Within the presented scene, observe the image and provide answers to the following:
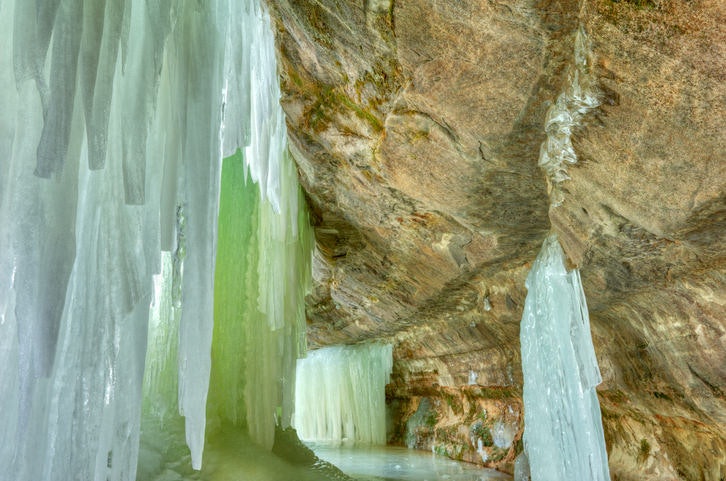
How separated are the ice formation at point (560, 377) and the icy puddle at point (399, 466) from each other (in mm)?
2538

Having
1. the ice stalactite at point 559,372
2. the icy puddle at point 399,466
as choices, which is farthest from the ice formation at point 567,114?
the icy puddle at point 399,466

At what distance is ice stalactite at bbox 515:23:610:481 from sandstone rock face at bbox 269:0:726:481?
20 cm

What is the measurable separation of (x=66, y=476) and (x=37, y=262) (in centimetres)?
85

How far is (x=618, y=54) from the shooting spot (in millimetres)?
2695

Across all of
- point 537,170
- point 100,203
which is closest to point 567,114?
point 537,170

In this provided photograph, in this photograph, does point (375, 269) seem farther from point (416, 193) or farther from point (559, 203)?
point (559, 203)

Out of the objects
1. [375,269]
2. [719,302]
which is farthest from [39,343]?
[375,269]

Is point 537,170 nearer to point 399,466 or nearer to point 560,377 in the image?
point 560,377

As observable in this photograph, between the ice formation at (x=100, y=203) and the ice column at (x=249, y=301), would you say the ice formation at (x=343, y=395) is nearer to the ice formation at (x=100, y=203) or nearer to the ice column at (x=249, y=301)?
the ice column at (x=249, y=301)

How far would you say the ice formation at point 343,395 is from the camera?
11016mm

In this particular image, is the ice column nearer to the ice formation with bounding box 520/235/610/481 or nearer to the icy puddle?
the icy puddle

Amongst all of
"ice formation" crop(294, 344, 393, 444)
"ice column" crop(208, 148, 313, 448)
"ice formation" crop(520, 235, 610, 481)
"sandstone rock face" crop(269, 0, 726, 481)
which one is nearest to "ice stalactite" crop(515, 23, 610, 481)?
"ice formation" crop(520, 235, 610, 481)

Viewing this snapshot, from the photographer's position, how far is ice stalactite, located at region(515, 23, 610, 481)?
4.09 metres

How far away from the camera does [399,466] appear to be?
8203 mm
